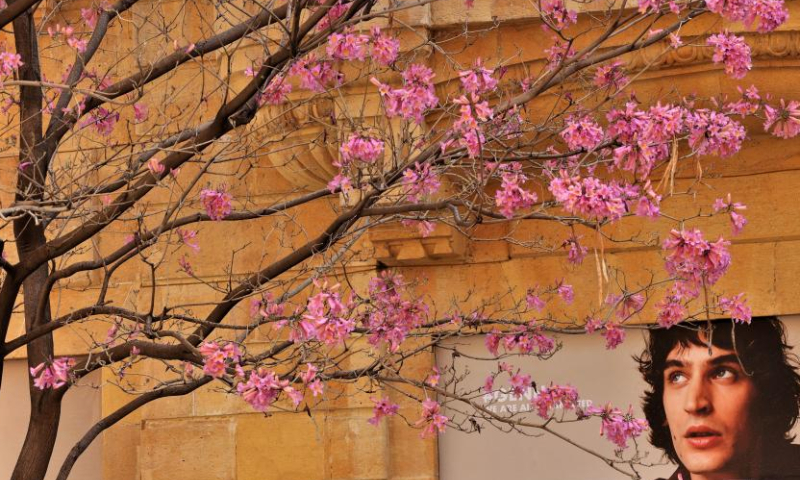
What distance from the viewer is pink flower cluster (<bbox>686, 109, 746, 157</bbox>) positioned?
6.86m

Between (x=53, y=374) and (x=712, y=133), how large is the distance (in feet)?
11.5

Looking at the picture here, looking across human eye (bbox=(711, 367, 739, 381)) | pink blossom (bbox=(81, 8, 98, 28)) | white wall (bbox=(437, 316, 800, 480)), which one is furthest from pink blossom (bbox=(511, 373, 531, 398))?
pink blossom (bbox=(81, 8, 98, 28))

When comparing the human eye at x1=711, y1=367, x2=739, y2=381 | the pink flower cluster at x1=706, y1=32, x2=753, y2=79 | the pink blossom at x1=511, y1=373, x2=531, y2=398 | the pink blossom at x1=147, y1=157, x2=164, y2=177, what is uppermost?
the pink flower cluster at x1=706, y1=32, x2=753, y2=79

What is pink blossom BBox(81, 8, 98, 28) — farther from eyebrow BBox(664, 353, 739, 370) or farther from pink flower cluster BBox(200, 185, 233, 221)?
eyebrow BBox(664, 353, 739, 370)

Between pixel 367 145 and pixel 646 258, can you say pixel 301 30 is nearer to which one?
pixel 367 145

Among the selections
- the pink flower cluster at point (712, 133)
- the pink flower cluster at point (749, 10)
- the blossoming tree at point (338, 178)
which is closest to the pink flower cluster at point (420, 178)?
the blossoming tree at point (338, 178)

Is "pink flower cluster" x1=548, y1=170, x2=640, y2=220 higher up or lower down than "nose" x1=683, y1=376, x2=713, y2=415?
higher up

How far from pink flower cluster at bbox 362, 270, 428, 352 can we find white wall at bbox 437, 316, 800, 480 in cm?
118

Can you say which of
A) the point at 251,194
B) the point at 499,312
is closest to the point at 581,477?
the point at 499,312

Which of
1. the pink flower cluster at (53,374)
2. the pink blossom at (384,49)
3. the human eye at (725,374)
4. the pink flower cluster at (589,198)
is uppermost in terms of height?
the pink blossom at (384,49)

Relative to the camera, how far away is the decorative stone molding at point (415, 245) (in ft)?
32.4

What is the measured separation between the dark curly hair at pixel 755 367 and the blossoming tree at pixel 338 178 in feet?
0.80

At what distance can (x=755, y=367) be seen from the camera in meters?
9.48

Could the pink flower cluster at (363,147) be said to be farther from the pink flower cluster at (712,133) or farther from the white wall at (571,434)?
the white wall at (571,434)
